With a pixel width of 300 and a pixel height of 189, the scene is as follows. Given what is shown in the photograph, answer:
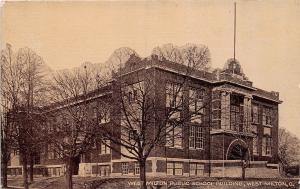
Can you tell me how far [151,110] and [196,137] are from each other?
2.18 ft

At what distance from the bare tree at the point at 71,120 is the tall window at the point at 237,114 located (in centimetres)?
176

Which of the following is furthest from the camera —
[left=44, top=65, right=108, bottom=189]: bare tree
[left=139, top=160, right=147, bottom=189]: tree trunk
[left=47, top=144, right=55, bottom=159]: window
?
[left=47, top=144, right=55, bottom=159]: window

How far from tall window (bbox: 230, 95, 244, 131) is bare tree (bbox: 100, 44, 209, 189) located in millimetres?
416

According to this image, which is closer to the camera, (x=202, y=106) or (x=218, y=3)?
(x=218, y=3)

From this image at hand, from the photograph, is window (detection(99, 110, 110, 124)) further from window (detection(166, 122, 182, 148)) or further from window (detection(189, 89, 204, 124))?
window (detection(189, 89, 204, 124))

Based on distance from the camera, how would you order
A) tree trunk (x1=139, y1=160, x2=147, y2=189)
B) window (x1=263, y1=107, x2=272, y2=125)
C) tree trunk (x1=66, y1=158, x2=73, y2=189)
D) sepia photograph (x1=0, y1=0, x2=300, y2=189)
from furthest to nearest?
tree trunk (x1=66, y1=158, x2=73, y2=189) → window (x1=263, y1=107, x2=272, y2=125) → tree trunk (x1=139, y1=160, x2=147, y2=189) → sepia photograph (x1=0, y1=0, x2=300, y2=189)

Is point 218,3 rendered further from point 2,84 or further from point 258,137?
point 2,84

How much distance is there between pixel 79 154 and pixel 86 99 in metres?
0.74

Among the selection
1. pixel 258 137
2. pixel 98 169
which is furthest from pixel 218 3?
pixel 98 169

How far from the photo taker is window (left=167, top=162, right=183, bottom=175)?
616 cm

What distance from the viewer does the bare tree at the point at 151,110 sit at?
6.15m

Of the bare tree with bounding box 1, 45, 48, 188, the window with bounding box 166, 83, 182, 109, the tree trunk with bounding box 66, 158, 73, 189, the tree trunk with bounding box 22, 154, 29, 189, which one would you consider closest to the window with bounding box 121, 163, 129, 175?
the tree trunk with bounding box 66, 158, 73, 189

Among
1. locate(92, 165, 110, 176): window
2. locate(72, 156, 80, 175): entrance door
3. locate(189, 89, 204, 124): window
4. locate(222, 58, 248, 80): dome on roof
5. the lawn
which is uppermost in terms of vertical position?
locate(222, 58, 248, 80): dome on roof

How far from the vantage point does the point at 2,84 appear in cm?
619
